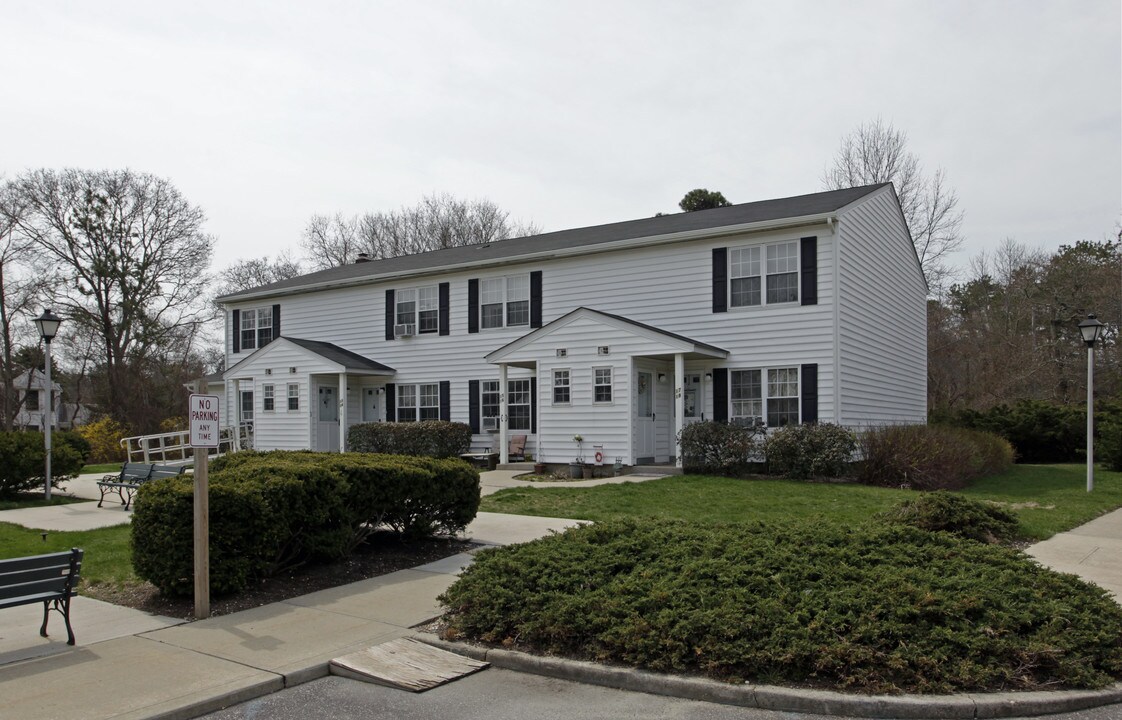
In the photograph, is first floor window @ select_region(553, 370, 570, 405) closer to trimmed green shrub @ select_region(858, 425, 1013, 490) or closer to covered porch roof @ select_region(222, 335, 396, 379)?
trimmed green shrub @ select_region(858, 425, 1013, 490)

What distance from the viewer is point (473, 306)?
79.1 ft

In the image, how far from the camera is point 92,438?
33531 mm

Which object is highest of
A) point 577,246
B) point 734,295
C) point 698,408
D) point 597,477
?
point 577,246

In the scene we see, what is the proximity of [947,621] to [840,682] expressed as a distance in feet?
3.17

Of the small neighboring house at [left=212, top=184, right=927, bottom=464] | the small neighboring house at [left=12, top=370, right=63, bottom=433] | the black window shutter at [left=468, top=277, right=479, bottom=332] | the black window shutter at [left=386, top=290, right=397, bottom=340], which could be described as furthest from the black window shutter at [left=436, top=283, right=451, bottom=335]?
the small neighboring house at [left=12, top=370, right=63, bottom=433]

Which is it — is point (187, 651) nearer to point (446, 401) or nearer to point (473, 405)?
point (473, 405)

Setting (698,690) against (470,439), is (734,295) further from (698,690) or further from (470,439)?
(698,690)

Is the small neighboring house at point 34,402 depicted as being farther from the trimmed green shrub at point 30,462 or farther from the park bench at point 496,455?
the park bench at point 496,455

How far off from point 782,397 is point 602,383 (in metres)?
4.11

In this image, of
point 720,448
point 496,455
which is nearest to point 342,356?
point 496,455

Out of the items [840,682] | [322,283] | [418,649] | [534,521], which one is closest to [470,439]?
[322,283]

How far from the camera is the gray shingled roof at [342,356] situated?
2454cm

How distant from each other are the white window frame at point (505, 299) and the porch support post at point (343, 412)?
14.9 ft

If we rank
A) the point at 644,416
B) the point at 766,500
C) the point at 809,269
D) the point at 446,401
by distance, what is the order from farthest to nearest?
1. the point at 446,401
2. the point at 644,416
3. the point at 809,269
4. the point at 766,500
